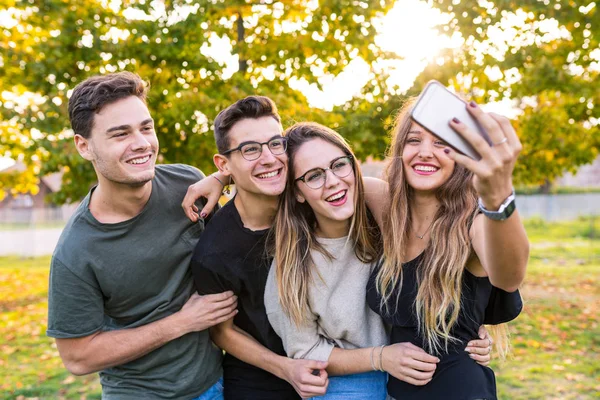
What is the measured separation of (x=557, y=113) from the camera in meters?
9.22

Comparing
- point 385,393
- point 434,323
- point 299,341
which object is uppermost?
point 434,323

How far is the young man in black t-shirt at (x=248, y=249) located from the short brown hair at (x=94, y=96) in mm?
544

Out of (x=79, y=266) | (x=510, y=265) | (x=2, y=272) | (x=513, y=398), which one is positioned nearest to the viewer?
(x=510, y=265)

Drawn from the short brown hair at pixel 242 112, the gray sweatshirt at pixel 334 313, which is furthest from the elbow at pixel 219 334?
the short brown hair at pixel 242 112

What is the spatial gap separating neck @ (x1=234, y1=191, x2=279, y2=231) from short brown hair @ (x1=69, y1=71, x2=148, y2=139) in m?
0.83

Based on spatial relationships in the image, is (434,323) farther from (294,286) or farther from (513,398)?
(513,398)

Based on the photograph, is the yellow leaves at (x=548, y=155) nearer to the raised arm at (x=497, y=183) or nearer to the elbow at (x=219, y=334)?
the elbow at (x=219, y=334)

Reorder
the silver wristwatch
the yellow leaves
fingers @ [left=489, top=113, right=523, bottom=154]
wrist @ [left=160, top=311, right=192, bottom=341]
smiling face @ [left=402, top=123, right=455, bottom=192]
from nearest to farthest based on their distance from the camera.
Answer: fingers @ [left=489, top=113, right=523, bottom=154] < the silver wristwatch < smiling face @ [left=402, top=123, right=455, bottom=192] < wrist @ [left=160, top=311, right=192, bottom=341] < the yellow leaves

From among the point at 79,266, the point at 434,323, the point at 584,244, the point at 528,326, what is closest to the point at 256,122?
the point at 79,266

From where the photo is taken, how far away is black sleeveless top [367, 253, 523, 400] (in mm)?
2525

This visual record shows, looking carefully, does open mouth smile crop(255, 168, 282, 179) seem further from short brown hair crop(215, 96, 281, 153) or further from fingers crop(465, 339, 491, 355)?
fingers crop(465, 339, 491, 355)

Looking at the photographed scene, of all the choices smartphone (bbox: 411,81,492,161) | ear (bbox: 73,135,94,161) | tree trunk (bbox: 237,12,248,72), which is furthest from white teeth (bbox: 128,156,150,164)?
tree trunk (bbox: 237,12,248,72)

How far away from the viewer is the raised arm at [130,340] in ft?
9.57

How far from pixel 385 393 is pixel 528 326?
22.4 feet
